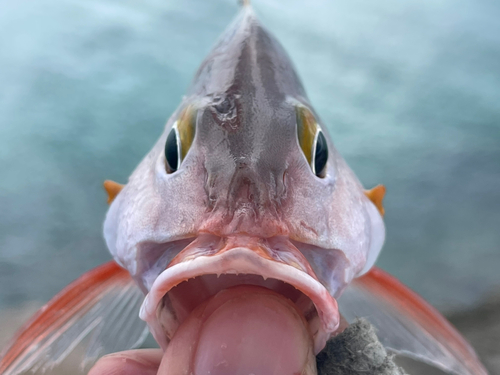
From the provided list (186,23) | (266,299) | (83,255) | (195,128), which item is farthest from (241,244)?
(186,23)

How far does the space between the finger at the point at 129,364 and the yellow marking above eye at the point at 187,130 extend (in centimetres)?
34

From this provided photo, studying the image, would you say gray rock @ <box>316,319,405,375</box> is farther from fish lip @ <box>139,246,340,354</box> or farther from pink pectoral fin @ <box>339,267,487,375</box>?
pink pectoral fin @ <box>339,267,487,375</box>

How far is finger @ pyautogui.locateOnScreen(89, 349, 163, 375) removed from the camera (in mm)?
542

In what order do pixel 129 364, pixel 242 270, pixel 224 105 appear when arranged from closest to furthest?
pixel 242 270 < pixel 224 105 < pixel 129 364

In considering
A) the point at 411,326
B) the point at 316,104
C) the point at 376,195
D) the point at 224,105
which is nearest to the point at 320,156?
the point at 224,105

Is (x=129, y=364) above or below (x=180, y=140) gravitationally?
below

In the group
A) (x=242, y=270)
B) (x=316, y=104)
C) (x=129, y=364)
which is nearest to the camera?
(x=242, y=270)

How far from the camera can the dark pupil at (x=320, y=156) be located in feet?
1.47

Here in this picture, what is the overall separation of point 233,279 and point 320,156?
0.19 metres

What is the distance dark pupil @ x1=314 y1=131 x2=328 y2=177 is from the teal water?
1.75 m

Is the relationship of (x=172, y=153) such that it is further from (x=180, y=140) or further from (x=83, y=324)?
(x=83, y=324)

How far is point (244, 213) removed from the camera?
338 millimetres

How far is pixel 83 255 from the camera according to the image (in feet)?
6.61

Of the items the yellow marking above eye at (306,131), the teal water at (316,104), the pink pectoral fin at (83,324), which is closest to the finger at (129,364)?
the pink pectoral fin at (83,324)
